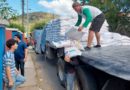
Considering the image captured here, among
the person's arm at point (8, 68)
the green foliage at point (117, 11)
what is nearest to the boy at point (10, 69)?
the person's arm at point (8, 68)

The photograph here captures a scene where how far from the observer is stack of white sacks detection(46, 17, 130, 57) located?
304 inches

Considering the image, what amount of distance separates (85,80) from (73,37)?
2.56 m

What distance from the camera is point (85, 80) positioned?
6.28 metres

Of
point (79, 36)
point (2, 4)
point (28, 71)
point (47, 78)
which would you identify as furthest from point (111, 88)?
point (28, 71)

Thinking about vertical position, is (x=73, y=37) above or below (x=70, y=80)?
above

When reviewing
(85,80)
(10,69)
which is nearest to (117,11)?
(85,80)

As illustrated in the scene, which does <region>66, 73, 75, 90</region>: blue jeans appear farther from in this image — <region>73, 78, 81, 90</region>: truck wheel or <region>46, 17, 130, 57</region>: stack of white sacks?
<region>46, 17, 130, 57</region>: stack of white sacks

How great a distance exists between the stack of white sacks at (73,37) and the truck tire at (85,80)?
442mm

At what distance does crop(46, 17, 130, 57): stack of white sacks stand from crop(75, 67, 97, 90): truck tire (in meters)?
0.44

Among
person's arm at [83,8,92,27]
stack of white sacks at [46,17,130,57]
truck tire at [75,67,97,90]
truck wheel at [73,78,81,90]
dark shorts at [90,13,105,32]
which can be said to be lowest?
truck wheel at [73,78,81,90]

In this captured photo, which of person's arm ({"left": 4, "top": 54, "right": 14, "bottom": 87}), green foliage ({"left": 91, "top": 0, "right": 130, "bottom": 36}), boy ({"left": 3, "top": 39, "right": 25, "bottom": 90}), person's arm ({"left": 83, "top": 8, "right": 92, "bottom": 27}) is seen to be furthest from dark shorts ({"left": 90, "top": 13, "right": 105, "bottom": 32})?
green foliage ({"left": 91, "top": 0, "right": 130, "bottom": 36})

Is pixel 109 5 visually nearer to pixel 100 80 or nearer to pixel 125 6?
pixel 125 6

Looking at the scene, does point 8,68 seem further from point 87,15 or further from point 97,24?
point 97,24

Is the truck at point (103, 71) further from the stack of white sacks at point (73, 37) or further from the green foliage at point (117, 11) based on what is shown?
the green foliage at point (117, 11)
